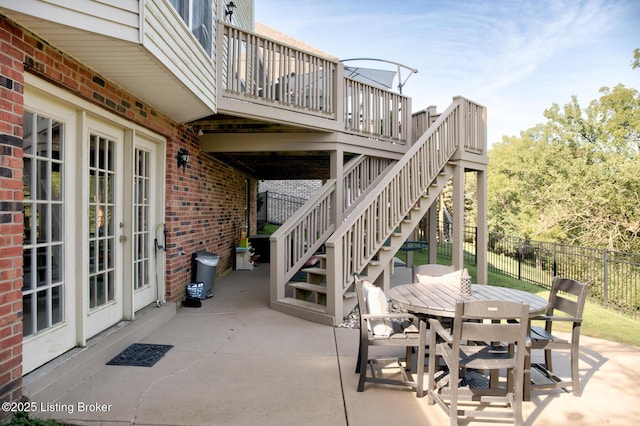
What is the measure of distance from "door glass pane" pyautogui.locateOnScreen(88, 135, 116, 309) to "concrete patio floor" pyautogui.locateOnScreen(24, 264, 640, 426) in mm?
497

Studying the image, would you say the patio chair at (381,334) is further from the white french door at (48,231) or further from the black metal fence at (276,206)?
the black metal fence at (276,206)

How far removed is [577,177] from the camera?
55.7ft

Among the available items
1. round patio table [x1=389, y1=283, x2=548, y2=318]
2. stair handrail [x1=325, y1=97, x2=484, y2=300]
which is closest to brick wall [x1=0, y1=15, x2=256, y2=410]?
stair handrail [x1=325, y1=97, x2=484, y2=300]

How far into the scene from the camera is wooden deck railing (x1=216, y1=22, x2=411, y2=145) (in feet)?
17.8

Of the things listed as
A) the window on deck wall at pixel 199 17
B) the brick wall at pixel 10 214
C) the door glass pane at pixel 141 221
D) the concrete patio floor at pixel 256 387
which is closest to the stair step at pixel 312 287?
the concrete patio floor at pixel 256 387

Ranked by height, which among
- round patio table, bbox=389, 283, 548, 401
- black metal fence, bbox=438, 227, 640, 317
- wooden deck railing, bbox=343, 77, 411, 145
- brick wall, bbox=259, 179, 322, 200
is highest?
wooden deck railing, bbox=343, 77, 411, 145

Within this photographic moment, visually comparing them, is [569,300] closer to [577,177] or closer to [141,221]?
[141,221]

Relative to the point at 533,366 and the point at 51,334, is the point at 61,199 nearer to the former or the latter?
the point at 51,334

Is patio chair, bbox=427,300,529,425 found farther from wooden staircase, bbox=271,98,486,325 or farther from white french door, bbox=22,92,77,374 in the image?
white french door, bbox=22,92,77,374

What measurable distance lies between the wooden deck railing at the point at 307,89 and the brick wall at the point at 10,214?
9.35 ft

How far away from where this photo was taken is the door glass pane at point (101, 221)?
3824mm

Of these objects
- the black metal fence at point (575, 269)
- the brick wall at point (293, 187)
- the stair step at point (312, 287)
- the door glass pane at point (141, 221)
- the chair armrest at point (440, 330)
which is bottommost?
the black metal fence at point (575, 269)

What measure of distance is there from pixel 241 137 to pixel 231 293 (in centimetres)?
267

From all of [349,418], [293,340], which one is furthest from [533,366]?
[293,340]
